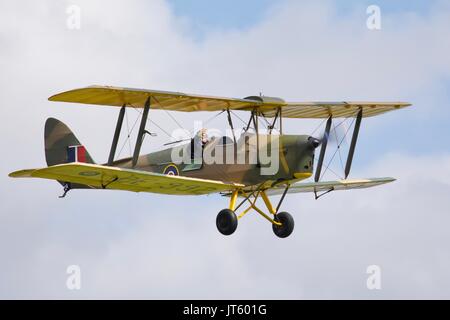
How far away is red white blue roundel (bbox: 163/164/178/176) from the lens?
22.4 meters

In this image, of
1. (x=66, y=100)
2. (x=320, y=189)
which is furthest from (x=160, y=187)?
(x=320, y=189)

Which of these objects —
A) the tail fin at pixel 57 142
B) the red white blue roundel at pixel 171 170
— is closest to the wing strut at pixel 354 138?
the red white blue roundel at pixel 171 170

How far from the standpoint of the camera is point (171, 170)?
22422 mm

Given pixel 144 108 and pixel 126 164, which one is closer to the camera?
pixel 144 108

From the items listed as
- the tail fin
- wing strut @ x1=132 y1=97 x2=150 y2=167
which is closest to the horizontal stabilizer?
wing strut @ x1=132 y1=97 x2=150 y2=167

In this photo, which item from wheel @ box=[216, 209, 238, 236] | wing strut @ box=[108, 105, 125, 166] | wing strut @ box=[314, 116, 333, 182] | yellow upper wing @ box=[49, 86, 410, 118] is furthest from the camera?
wing strut @ box=[314, 116, 333, 182]

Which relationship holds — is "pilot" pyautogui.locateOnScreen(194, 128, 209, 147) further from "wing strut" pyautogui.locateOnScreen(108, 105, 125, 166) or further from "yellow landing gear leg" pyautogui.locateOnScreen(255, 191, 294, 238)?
"wing strut" pyautogui.locateOnScreen(108, 105, 125, 166)

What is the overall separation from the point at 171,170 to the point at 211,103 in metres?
1.71

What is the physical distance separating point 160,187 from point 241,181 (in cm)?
164

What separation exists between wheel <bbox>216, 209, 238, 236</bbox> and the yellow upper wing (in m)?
2.20

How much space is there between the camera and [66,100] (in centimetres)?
2034

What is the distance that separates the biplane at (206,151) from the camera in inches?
805

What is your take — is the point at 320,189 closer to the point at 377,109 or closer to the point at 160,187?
the point at 377,109

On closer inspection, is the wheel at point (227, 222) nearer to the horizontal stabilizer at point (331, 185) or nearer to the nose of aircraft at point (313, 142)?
the nose of aircraft at point (313, 142)
